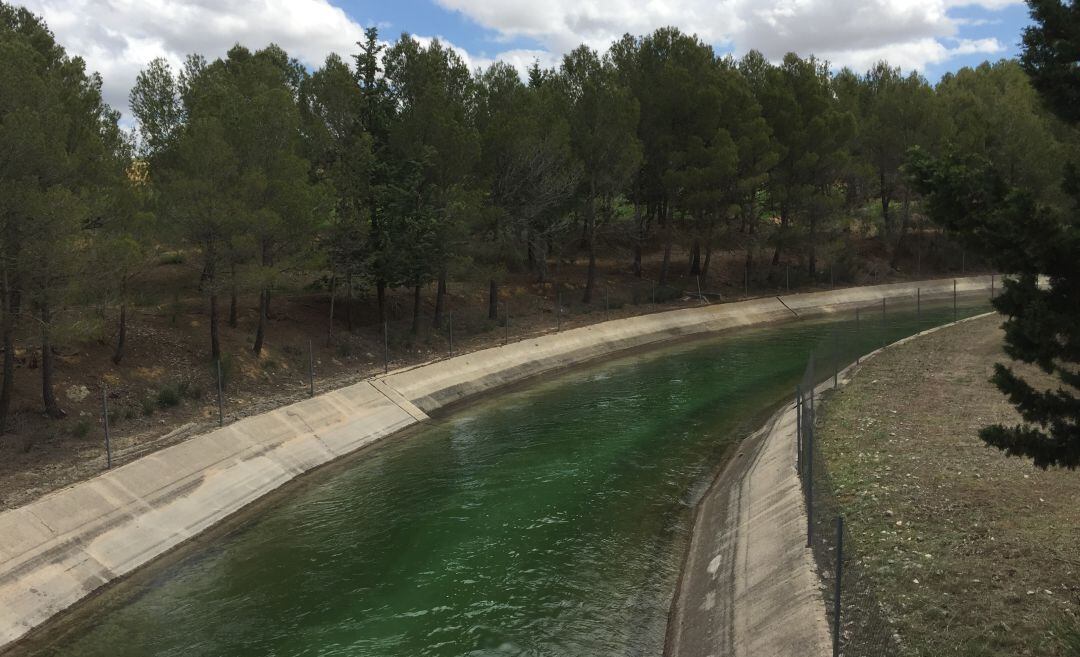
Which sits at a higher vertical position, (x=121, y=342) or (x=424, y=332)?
(x=121, y=342)

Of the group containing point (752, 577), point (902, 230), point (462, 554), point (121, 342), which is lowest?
point (462, 554)

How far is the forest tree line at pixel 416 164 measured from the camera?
26.6 m

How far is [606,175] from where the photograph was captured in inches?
2235

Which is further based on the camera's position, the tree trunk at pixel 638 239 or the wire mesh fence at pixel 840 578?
the tree trunk at pixel 638 239

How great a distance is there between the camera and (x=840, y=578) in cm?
1195

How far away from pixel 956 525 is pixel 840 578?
18.7 ft

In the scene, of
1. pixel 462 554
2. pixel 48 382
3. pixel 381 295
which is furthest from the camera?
pixel 381 295

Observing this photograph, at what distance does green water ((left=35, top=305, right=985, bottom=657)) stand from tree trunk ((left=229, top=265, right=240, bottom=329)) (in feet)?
31.6

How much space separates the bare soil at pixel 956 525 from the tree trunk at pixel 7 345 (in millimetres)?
25000

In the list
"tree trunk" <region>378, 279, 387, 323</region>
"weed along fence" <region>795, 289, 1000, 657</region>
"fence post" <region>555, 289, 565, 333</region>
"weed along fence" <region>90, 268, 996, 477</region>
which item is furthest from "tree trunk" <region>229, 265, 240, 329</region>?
"weed along fence" <region>795, 289, 1000, 657</region>

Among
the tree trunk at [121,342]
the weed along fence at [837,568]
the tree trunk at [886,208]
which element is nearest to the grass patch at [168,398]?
the tree trunk at [121,342]

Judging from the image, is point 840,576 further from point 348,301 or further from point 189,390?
point 348,301

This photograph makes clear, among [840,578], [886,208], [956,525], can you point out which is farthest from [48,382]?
[886,208]

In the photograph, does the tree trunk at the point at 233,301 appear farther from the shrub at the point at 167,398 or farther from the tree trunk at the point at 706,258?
the tree trunk at the point at 706,258
